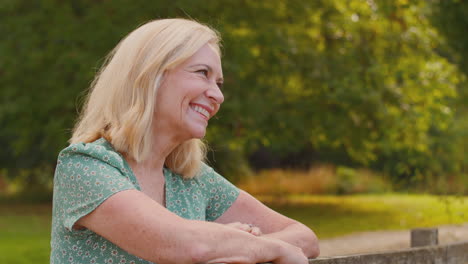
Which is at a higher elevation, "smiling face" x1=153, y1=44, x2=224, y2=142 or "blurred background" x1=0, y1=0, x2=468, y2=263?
"blurred background" x1=0, y1=0, x2=468, y2=263

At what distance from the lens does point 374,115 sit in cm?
1552

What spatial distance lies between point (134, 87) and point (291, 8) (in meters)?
14.0

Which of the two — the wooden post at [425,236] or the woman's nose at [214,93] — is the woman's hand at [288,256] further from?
the wooden post at [425,236]

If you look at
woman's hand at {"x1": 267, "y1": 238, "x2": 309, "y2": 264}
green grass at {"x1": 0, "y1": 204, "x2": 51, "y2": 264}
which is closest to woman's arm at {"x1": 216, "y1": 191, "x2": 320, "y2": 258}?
woman's hand at {"x1": 267, "y1": 238, "x2": 309, "y2": 264}

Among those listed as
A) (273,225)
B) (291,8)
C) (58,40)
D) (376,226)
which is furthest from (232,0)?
(273,225)

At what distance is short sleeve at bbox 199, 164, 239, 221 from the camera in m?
2.47

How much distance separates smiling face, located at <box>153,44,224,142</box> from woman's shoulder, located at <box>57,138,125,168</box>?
0.26m

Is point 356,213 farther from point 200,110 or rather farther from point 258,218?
point 200,110

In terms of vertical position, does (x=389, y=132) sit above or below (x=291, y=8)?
below

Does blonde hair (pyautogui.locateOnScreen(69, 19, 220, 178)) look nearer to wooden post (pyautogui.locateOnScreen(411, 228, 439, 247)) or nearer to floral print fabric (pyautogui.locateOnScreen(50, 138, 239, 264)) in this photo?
floral print fabric (pyautogui.locateOnScreen(50, 138, 239, 264))

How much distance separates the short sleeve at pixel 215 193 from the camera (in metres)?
2.47

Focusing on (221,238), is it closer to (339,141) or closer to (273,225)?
(273,225)

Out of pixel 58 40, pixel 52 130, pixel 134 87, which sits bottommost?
pixel 134 87

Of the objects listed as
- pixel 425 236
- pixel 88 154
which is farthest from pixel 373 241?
pixel 88 154
